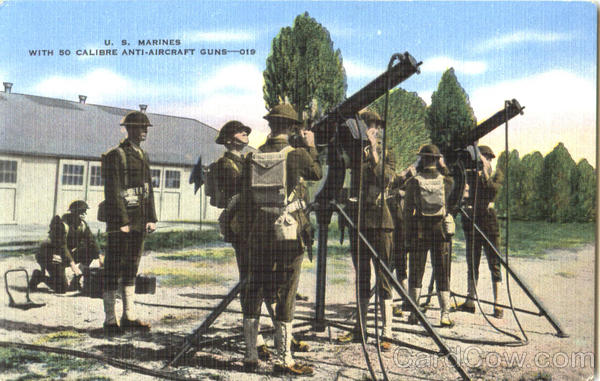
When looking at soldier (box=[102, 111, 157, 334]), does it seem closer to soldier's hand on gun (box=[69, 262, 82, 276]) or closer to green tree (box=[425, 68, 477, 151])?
soldier's hand on gun (box=[69, 262, 82, 276])

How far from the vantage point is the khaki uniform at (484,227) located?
16.0ft

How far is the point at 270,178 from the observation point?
A: 3941 mm

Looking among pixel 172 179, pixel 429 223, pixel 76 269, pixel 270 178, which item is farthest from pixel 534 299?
pixel 76 269

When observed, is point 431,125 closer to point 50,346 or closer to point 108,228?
point 108,228

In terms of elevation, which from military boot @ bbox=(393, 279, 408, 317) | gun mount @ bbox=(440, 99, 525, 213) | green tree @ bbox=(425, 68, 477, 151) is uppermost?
green tree @ bbox=(425, 68, 477, 151)

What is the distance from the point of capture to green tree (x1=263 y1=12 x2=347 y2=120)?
14.7ft

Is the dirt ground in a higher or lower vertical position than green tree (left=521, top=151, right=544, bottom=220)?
lower

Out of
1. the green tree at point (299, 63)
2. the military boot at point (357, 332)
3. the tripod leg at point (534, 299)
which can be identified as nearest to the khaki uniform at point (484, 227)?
the tripod leg at point (534, 299)

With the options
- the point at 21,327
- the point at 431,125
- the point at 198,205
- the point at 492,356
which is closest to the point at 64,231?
the point at 21,327

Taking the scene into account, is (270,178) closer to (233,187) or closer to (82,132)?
(233,187)

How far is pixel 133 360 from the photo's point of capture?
432 cm

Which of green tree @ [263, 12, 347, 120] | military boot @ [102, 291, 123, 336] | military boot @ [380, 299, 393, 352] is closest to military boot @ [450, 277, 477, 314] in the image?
military boot @ [380, 299, 393, 352]

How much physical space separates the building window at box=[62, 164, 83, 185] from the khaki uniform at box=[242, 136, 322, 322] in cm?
172

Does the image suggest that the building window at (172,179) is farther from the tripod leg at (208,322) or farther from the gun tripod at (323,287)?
the gun tripod at (323,287)
